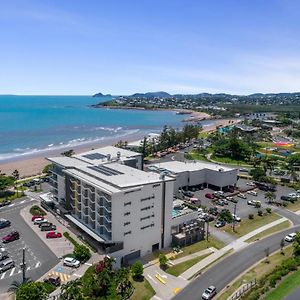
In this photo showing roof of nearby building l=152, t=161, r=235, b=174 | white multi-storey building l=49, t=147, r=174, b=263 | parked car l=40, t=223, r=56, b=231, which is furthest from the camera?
roof of nearby building l=152, t=161, r=235, b=174

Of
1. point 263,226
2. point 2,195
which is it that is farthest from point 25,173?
point 263,226

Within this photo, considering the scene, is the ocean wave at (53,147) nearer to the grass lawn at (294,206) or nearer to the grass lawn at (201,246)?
the grass lawn at (201,246)

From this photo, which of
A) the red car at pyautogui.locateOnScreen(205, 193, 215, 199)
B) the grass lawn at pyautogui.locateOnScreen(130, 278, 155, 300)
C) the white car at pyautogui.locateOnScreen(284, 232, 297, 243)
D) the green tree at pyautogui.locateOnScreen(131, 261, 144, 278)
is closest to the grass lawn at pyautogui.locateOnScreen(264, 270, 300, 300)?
the white car at pyautogui.locateOnScreen(284, 232, 297, 243)

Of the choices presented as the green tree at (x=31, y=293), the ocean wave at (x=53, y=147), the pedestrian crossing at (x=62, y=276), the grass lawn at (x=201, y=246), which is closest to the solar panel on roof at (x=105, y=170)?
the grass lawn at (x=201, y=246)

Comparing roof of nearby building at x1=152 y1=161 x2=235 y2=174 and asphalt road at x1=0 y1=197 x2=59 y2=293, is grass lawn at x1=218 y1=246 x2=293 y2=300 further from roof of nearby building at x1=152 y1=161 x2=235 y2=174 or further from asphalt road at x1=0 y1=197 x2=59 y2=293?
roof of nearby building at x1=152 y1=161 x2=235 y2=174

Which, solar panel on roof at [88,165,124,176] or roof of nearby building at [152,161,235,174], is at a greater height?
solar panel on roof at [88,165,124,176]

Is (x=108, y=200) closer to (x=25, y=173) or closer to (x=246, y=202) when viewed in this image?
(x=246, y=202)
